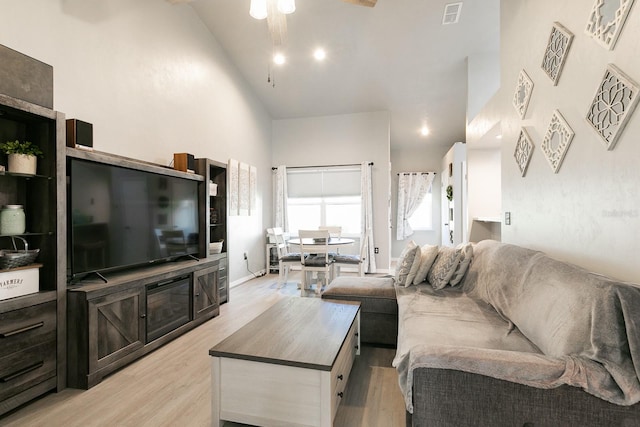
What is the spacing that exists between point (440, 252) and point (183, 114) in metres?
3.45

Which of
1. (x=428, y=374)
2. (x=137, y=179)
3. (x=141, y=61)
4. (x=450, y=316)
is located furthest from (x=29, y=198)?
(x=450, y=316)

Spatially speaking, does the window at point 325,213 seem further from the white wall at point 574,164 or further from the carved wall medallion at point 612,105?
the carved wall medallion at point 612,105

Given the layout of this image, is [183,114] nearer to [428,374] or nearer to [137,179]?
[137,179]

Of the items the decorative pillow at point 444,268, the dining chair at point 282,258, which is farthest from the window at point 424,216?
A: the decorative pillow at point 444,268

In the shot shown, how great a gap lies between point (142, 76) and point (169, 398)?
3092 millimetres

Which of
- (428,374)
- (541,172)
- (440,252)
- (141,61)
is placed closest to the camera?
(428,374)

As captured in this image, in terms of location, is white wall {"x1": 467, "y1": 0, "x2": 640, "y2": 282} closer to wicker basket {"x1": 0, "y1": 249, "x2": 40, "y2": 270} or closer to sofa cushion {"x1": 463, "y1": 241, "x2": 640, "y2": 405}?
sofa cushion {"x1": 463, "y1": 241, "x2": 640, "y2": 405}

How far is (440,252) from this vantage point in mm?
2926

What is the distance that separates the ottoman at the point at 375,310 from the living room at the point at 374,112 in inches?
47.4

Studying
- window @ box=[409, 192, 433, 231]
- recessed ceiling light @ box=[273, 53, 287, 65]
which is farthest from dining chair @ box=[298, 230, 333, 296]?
window @ box=[409, 192, 433, 231]

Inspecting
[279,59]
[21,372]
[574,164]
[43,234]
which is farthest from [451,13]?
[21,372]

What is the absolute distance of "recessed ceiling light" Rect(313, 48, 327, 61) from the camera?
15.1 ft

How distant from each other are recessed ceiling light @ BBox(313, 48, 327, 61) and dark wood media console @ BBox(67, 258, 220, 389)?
3.47 meters

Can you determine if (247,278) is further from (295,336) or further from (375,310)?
(295,336)
